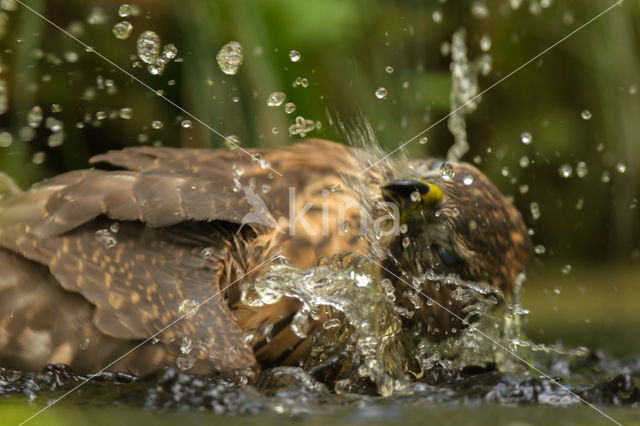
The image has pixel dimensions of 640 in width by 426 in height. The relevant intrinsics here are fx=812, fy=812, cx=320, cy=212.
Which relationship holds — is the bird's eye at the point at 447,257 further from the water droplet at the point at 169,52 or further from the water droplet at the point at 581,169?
the water droplet at the point at 581,169

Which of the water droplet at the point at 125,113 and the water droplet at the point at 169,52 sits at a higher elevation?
the water droplet at the point at 169,52

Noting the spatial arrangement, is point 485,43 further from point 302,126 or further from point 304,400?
point 304,400

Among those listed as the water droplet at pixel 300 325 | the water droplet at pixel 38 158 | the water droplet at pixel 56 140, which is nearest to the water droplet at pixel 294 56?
the water droplet at pixel 56 140

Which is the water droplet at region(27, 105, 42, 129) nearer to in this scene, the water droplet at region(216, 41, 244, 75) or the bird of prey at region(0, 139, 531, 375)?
the water droplet at region(216, 41, 244, 75)

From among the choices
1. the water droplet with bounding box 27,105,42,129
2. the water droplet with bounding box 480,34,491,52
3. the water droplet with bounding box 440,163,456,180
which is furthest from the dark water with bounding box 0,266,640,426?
the water droplet with bounding box 480,34,491,52

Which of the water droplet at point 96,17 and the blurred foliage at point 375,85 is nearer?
the blurred foliage at point 375,85

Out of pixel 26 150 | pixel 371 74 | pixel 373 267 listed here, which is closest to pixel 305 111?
pixel 371 74

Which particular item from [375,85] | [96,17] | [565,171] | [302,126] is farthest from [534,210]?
[96,17]
